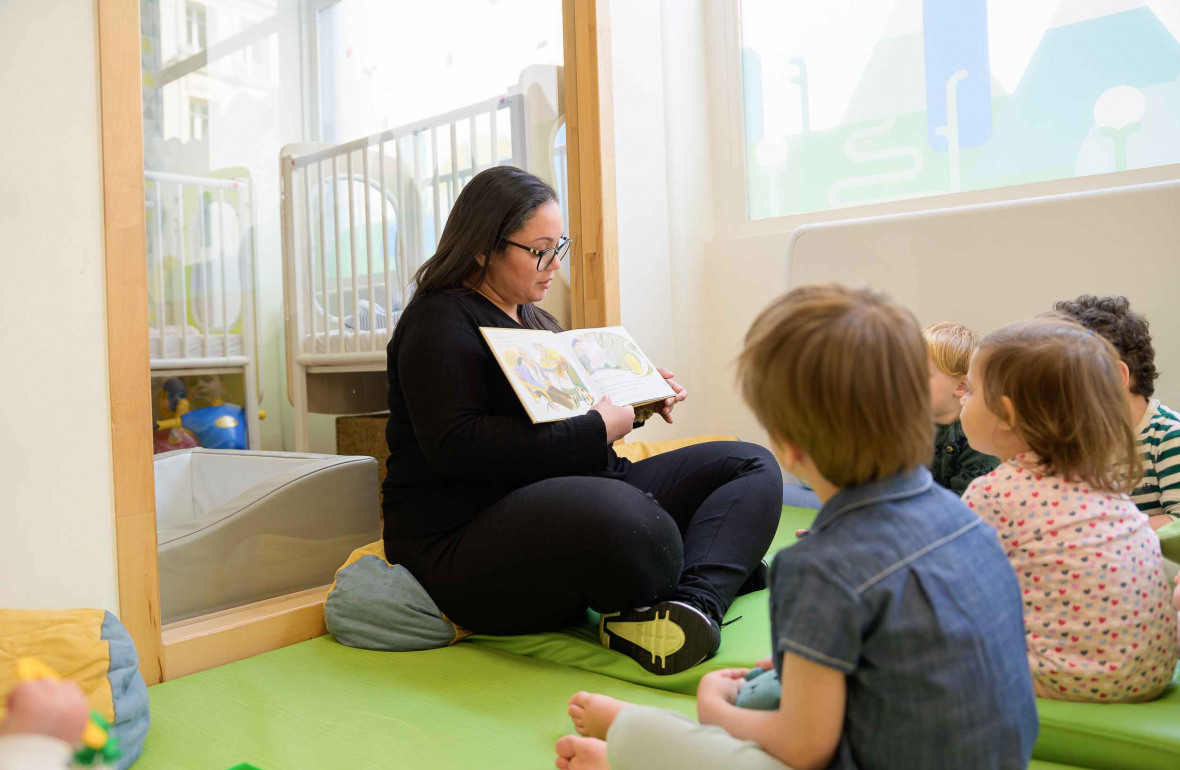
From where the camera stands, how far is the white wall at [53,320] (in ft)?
3.55

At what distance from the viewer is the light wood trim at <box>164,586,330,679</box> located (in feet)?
4.13

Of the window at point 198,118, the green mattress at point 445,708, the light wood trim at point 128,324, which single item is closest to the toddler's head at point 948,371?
the green mattress at point 445,708

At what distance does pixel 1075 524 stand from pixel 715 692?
394 mm

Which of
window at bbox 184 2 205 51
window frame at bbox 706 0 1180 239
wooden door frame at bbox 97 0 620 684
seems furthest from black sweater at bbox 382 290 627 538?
window frame at bbox 706 0 1180 239

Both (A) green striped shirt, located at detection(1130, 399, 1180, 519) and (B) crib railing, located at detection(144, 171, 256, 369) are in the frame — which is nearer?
(A) green striped shirt, located at detection(1130, 399, 1180, 519)

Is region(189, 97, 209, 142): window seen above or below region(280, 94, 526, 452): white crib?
above

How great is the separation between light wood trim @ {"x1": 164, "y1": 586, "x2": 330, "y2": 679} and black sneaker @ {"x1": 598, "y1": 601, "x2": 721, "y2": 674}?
581 millimetres

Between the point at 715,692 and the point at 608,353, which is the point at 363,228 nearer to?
the point at 608,353

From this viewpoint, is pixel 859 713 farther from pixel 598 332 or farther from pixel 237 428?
pixel 237 428

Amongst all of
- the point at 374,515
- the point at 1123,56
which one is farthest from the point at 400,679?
the point at 1123,56

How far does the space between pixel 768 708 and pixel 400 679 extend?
2.04 feet

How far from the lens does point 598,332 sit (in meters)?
1.55

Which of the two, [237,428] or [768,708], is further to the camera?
[237,428]

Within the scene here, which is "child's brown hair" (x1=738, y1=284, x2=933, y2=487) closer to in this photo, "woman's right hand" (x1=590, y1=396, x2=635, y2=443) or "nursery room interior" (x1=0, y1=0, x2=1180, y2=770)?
"nursery room interior" (x1=0, y1=0, x2=1180, y2=770)
